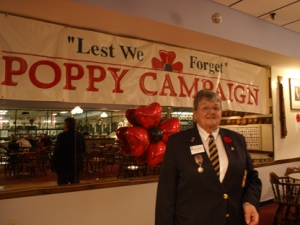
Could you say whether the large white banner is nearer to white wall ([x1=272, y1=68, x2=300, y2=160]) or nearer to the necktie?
white wall ([x1=272, y1=68, x2=300, y2=160])

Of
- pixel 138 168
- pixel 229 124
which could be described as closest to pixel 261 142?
pixel 229 124

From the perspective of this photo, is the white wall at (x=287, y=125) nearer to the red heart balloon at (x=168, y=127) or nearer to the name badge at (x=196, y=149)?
the red heart balloon at (x=168, y=127)

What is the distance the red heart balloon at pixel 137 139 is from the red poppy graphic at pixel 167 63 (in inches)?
50.9

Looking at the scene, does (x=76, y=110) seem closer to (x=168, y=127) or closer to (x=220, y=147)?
(x=168, y=127)

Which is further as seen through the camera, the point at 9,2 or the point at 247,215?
the point at 9,2

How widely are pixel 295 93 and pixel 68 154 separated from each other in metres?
4.57

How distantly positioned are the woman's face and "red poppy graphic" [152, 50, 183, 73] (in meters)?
1.84

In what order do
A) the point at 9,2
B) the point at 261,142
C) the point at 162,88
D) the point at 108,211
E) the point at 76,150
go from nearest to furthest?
the point at 9,2 → the point at 108,211 → the point at 76,150 → the point at 162,88 → the point at 261,142

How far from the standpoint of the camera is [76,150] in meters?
3.28

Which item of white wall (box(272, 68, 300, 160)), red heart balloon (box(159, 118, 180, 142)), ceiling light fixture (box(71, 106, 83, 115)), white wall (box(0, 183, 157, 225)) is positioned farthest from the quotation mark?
white wall (box(272, 68, 300, 160))

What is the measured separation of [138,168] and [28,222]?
7.18ft

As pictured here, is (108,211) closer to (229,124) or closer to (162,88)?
(162,88)

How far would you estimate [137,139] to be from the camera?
2424 mm

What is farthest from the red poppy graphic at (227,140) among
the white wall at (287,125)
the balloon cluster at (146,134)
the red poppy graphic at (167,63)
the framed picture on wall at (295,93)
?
the framed picture on wall at (295,93)
